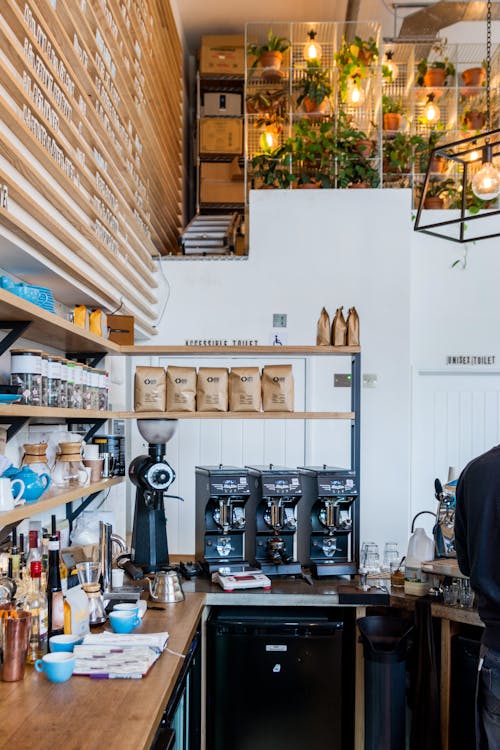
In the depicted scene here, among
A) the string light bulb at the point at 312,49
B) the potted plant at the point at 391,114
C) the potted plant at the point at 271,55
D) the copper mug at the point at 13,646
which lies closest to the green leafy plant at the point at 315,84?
the string light bulb at the point at 312,49

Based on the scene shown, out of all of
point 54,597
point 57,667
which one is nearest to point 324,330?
point 54,597

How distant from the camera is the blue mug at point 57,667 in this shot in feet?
6.95

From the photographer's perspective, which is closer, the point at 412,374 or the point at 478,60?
the point at 412,374

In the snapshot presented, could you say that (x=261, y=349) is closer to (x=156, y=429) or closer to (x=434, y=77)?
(x=156, y=429)

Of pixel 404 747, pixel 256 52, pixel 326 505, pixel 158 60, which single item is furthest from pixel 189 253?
pixel 404 747

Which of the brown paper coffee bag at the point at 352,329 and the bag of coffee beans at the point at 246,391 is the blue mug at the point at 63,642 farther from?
the brown paper coffee bag at the point at 352,329

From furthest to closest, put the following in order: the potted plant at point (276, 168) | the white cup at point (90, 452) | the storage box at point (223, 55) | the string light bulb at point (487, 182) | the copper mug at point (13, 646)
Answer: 1. the storage box at point (223, 55)
2. the potted plant at point (276, 168)
3. the white cup at point (90, 452)
4. the string light bulb at point (487, 182)
5. the copper mug at point (13, 646)

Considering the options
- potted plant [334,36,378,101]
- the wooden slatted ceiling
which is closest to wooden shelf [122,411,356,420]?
the wooden slatted ceiling

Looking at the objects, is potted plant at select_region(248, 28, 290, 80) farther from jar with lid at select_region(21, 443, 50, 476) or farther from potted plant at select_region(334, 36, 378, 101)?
jar with lid at select_region(21, 443, 50, 476)

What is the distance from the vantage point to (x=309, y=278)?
605 cm

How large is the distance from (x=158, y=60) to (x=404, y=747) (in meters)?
5.03

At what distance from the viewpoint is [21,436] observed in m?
3.41

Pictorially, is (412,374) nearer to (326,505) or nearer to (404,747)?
(326,505)

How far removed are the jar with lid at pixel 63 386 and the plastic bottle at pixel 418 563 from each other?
175cm
